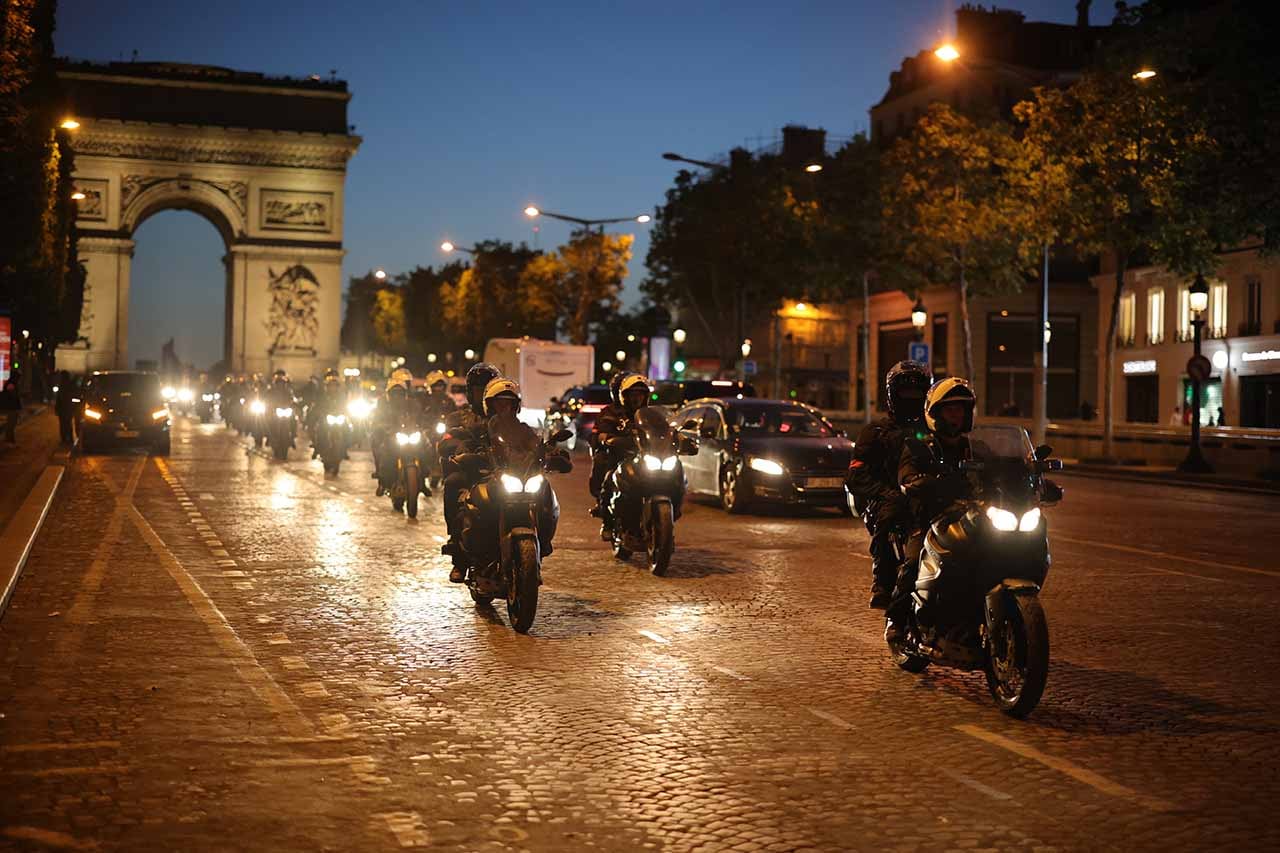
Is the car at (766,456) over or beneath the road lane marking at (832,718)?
over

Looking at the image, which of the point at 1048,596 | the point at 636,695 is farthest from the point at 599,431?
the point at 636,695

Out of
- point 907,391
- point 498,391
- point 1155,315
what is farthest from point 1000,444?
point 1155,315

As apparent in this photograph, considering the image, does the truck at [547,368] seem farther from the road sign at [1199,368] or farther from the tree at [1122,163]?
the road sign at [1199,368]

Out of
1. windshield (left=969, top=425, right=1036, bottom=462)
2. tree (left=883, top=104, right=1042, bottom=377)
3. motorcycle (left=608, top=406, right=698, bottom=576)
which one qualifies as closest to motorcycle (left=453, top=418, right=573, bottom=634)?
motorcycle (left=608, top=406, right=698, bottom=576)

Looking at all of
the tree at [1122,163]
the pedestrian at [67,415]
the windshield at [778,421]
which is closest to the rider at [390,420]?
the windshield at [778,421]

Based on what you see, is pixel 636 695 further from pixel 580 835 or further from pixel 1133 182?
pixel 1133 182

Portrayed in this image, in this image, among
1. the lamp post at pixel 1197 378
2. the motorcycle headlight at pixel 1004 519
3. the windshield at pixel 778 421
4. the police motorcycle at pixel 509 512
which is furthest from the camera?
the lamp post at pixel 1197 378

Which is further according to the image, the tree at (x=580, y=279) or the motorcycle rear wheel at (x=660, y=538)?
the tree at (x=580, y=279)

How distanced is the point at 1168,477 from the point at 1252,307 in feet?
68.0

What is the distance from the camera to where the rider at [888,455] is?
8828mm

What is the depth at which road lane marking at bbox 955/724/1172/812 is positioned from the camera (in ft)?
20.4

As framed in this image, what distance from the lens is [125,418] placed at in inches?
1419

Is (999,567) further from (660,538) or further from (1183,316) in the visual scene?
(1183,316)

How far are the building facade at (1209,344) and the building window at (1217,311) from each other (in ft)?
0.10
